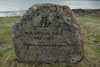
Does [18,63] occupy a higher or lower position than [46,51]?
lower

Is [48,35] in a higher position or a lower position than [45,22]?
lower

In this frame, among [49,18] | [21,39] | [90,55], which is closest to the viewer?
[49,18]

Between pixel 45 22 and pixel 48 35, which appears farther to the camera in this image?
pixel 48 35

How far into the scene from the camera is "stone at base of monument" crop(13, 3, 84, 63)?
5566 mm

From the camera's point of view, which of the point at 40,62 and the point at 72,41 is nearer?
the point at 72,41

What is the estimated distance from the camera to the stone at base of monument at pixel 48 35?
5.57 metres

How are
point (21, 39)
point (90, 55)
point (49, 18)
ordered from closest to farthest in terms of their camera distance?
point (49, 18)
point (21, 39)
point (90, 55)

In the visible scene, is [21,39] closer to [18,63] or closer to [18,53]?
[18,53]

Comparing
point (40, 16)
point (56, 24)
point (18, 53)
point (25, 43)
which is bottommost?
point (18, 53)

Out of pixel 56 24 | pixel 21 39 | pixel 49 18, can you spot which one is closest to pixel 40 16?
pixel 49 18

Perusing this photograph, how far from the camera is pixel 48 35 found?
5.79 meters

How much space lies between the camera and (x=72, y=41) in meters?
5.75

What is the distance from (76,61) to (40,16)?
99.8 inches

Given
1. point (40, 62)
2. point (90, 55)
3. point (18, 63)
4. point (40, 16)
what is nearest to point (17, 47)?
point (18, 63)
